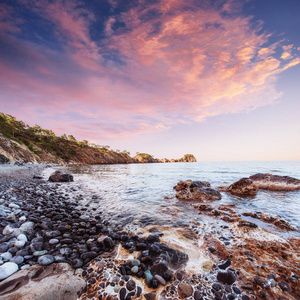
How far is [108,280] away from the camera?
2.41 m

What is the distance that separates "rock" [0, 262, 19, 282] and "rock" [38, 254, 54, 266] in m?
0.34

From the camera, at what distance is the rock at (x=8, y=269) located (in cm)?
218

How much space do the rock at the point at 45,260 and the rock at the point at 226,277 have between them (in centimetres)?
330

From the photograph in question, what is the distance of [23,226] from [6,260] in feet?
5.11

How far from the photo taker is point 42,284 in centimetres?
211

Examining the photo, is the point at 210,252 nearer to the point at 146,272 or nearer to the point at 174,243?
the point at 174,243

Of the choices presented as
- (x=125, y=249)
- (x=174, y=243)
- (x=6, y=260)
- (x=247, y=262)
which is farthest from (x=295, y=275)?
(x=6, y=260)

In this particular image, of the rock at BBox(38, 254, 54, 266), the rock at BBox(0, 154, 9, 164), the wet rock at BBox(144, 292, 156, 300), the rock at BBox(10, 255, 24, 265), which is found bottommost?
the wet rock at BBox(144, 292, 156, 300)

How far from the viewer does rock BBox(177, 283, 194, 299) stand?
2172 mm

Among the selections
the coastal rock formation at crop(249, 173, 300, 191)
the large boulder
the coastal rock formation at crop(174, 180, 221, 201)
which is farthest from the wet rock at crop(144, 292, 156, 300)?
the coastal rock formation at crop(249, 173, 300, 191)

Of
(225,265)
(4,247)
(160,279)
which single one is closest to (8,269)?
(4,247)

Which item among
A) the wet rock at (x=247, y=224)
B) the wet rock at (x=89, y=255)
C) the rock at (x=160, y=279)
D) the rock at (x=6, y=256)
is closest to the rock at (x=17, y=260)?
the rock at (x=6, y=256)

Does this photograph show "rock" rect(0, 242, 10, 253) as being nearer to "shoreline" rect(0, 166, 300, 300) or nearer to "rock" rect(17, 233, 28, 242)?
"rock" rect(17, 233, 28, 242)

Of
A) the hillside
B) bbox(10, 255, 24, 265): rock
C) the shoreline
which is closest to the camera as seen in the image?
the shoreline
